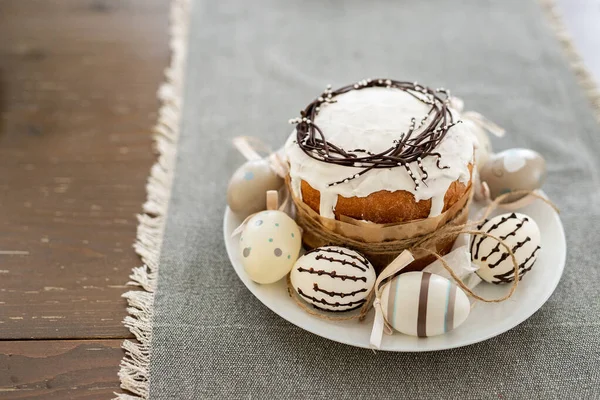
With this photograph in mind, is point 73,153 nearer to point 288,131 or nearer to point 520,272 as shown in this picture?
point 288,131

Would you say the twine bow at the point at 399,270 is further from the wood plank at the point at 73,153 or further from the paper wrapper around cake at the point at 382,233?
the wood plank at the point at 73,153

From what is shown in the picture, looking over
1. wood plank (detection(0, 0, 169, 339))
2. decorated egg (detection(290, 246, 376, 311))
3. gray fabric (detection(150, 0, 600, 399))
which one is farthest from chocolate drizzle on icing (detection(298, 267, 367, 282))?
wood plank (detection(0, 0, 169, 339))

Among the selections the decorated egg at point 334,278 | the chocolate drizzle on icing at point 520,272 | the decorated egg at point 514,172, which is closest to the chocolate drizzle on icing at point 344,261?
the decorated egg at point 334,278

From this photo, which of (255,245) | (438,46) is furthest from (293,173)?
(438,46)

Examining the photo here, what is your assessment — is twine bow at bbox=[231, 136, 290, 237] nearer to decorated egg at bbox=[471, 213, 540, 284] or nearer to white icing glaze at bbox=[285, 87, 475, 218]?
white icing glaze at bbox=[285, 87, 475, 218]

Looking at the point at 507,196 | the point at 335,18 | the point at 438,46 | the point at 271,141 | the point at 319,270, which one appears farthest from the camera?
the point at 335,18

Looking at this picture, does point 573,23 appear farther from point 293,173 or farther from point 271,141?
point 293,173
